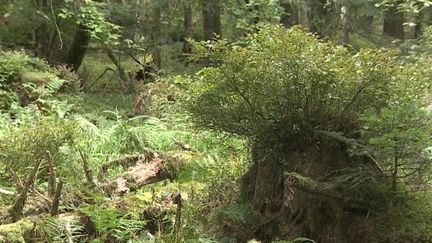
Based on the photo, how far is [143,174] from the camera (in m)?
5.25

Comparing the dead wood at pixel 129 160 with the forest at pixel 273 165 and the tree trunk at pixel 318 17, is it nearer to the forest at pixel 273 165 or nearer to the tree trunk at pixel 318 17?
the forest at pixel 273 165

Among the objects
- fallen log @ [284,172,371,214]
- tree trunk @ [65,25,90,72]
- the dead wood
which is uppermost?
tree trunk @ [65,25,90,72]

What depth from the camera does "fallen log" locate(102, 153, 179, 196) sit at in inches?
191

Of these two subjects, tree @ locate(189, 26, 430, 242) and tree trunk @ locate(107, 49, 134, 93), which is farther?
tree trunk @ locate(107, 49, 134, 93)

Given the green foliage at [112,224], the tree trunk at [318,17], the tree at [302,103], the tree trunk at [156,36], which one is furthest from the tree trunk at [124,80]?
the green foliage at [112,224]

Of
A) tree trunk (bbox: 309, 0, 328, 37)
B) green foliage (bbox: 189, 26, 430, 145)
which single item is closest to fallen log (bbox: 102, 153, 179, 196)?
green foliage (bbox: 189, 26, 430, 145)

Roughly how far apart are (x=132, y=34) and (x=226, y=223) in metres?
10.2

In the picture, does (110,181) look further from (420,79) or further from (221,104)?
(420,79)

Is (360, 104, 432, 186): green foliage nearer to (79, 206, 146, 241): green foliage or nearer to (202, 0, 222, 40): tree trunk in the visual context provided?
(79, 206, 146, 241): green foliage

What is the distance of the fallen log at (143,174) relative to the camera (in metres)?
4.85

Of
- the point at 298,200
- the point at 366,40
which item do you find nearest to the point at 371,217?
the point at 298,200

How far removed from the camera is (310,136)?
4.09m

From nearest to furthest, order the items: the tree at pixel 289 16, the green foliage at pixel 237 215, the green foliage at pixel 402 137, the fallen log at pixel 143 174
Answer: the green foliage at pixel 402 137 → the green foliage at pixel 237 215 → the fallen log at pixel 143 174 → the tree at pixel 289 16

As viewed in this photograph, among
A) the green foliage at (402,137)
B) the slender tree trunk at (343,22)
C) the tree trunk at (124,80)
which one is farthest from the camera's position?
the tree trunk at (124,80)
